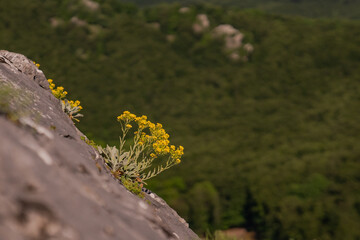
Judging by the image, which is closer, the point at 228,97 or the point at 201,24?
the point at 228,97

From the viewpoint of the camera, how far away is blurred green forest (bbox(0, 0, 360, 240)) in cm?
4656

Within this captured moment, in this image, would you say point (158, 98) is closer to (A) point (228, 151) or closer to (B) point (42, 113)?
(A) point (228, 151)

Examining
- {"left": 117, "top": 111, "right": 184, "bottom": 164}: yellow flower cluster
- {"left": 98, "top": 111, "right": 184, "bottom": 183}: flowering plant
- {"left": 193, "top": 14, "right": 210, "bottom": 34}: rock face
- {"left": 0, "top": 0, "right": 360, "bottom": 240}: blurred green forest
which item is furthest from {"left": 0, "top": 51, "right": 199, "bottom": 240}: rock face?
{"left": 193, "top": 14, "right": 210, "bottom": 34}: rock face

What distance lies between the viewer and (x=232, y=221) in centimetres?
4856

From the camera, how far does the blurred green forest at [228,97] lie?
46.6m

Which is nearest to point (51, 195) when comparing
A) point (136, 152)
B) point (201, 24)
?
point (136, 152)

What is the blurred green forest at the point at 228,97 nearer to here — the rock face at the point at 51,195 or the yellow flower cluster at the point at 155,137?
the yellow flower cluster at the point at 155,137

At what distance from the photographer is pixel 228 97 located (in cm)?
9906

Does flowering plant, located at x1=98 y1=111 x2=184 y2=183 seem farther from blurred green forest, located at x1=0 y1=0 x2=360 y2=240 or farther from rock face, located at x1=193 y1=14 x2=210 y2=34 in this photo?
rock face, located at x1=193 y1=14 x2=210 y2=34

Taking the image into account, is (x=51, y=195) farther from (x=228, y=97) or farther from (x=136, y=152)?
(x=228, y=97)

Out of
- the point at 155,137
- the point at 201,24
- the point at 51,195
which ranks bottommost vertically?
the point at 201,24

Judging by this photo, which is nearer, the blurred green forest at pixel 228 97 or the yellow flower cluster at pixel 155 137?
the yellow flower cluster at pixel 155 137

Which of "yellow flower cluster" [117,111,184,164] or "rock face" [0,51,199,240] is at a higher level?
"rock face" [0,51,199,240]

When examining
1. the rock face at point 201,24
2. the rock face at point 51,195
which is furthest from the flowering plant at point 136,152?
the rock face at point 201,24
